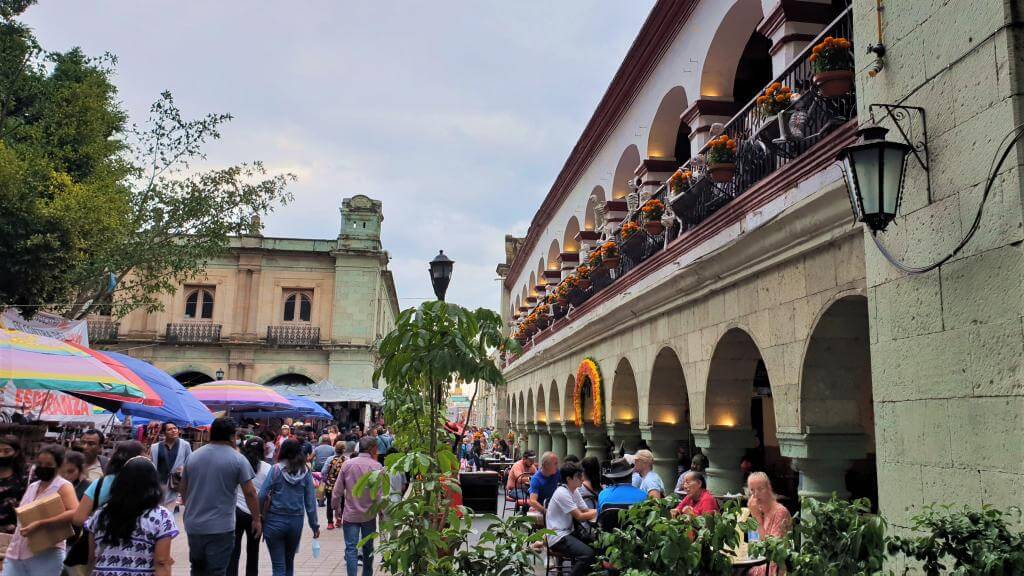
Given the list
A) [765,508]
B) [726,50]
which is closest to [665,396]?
[726,50]

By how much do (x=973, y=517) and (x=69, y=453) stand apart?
22.5ft

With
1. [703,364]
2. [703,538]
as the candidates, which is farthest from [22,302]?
[703,538]

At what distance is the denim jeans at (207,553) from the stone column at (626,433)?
32.9 feet

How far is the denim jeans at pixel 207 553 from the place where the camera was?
5.91 meters

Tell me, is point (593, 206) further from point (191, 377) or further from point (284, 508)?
point (191, 377)

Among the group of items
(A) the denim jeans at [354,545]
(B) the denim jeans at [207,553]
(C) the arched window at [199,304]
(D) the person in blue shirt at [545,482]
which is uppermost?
(C) the arched window at [199,304]

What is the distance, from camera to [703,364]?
10219 mm

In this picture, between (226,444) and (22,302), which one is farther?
(22,302)

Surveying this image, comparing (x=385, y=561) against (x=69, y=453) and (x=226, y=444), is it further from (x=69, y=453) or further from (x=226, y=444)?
(x=69, y=453)

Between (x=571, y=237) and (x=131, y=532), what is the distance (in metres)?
19.3

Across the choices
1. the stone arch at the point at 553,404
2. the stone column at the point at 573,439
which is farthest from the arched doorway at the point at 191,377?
the stone column at the point at 573,439

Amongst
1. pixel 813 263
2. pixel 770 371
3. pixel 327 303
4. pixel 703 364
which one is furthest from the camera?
pixel 327 303

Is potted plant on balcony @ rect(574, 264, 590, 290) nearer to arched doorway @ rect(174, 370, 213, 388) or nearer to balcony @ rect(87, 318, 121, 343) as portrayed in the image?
arched doorway @ rect(174, 370, 213, 388)

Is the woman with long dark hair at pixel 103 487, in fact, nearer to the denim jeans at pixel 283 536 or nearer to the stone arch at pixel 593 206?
the denim jeans at pixel 283 536
